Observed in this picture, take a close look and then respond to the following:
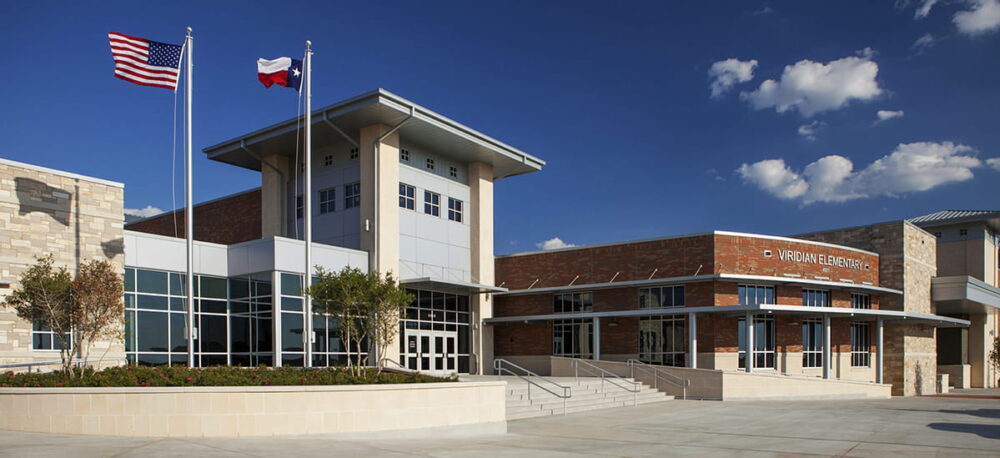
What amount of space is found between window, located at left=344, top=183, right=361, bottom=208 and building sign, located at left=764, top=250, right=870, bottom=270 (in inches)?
684

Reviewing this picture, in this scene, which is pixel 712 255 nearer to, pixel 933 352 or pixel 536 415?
pixel 536 415

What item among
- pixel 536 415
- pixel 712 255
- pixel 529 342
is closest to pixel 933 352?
pixel 712 255

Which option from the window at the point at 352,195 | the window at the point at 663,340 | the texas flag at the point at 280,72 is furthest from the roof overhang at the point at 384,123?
the window at the point at 663,340

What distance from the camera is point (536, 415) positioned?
2038cm

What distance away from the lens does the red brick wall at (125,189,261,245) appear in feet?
117

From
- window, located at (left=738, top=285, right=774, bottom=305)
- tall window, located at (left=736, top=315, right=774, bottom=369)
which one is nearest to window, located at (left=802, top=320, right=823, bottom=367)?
tall window, located at (left=736, top=315, right=774, bottom=369)

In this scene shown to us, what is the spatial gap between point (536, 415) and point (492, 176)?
57.7 ft

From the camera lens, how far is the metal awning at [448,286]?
28.9m

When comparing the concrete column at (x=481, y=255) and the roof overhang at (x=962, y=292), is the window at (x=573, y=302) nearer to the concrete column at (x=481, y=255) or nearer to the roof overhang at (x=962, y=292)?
the concrete column at (x=481, y=255)

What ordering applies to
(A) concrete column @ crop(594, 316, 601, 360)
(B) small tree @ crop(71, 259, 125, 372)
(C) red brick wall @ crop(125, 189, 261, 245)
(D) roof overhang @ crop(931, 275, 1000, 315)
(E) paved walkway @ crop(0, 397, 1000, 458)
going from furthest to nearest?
(D) roof overhang @ crop(931, 275, 1000, 315), (C) red brick wall @ crop(125, 189, 261, 245), (A) concrete column @ crop(594, 316, 601, 360), (B) small tree @ crop(71, 259, 125, 372), (E) paved walkway @ crop(0, 397, 1000, 458)

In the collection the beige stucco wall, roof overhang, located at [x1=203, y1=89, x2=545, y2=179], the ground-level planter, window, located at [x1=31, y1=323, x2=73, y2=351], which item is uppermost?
roof overhang, located at [x1=203, y1=89, x2=545, y2=179]

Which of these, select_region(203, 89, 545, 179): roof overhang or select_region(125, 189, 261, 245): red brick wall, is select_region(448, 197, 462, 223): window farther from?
select_region(125, 189, 261, 245): red brick wall

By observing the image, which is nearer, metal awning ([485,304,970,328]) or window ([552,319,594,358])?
metal awning ([485,304,970,328])

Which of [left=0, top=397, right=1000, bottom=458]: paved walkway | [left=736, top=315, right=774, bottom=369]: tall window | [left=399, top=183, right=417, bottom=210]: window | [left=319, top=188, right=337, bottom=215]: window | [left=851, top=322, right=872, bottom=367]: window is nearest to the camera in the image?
[left=0, top=397, right=1000, bottom=458]: paved walkway
